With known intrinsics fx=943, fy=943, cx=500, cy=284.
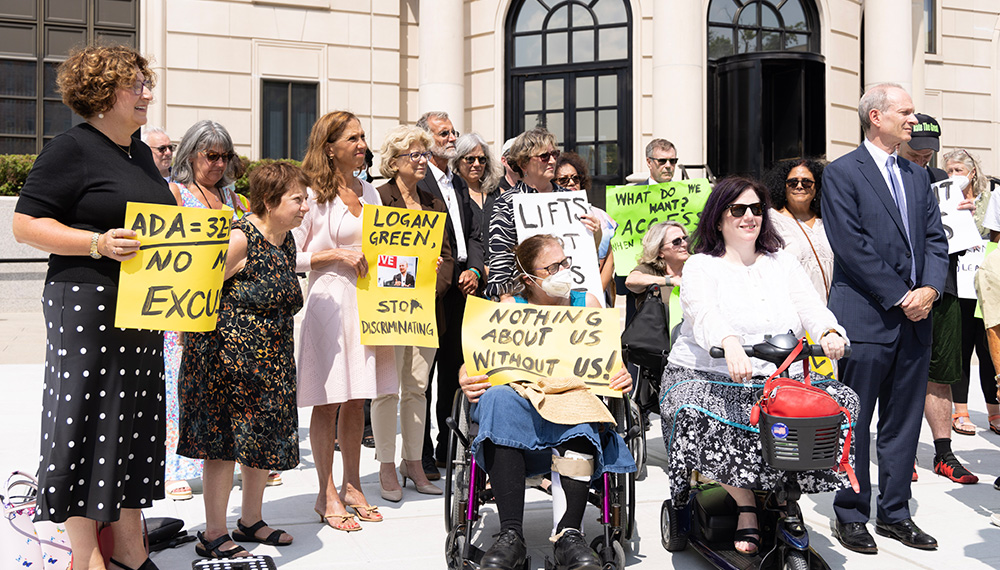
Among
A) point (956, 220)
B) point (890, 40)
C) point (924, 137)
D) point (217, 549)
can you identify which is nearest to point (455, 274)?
point (217, 549)

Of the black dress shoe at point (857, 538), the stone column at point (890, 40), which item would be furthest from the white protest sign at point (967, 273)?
the stone column at point (890, 40)

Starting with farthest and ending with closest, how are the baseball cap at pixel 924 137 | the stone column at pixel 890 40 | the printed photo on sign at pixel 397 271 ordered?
the stone column at pixel 890 40, the baseball cap at pixel 924 137, the printed photo on sign at pixel 397 271

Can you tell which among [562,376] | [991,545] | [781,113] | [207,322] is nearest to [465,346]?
[562,376]

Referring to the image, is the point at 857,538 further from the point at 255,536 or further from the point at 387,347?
the point at 255,536

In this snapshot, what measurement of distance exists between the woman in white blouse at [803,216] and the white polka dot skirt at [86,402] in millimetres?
4114

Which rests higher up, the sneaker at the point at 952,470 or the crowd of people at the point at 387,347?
the crowd of people at the point at 387,347

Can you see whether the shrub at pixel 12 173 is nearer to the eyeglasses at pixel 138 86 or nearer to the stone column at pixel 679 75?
the stone column at pixel 679 75

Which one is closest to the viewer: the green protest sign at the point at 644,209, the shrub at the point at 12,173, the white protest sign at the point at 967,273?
the white protest sign at the point at 967,273

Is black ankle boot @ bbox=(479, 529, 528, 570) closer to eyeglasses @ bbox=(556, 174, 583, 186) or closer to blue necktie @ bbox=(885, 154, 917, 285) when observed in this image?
blue necktie @ bbox=(885, 154, 917, 285)

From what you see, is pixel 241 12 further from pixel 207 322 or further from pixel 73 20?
pixel 207 322

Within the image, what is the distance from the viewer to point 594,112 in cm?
1794

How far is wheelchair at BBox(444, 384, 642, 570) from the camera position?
165 inches

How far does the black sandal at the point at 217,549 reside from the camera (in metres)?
4.54

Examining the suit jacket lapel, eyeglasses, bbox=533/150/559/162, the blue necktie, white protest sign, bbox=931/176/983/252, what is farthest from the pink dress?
white protest sign, bbox=931/176/983/252
